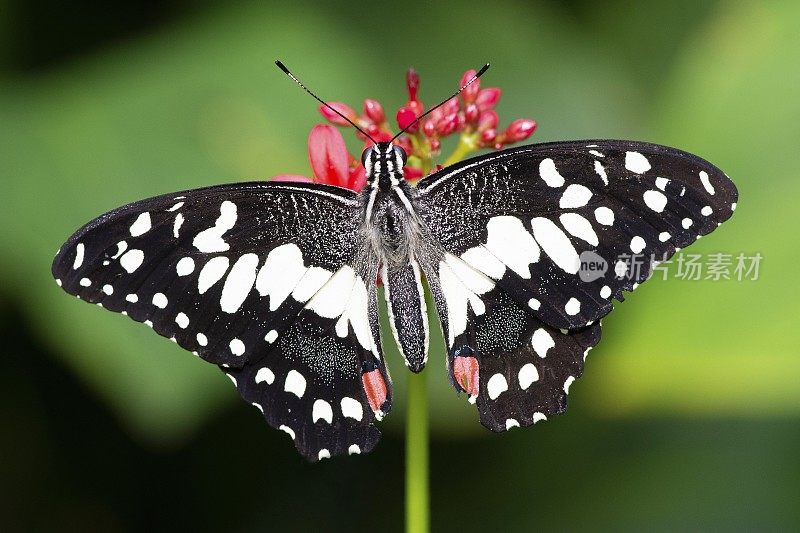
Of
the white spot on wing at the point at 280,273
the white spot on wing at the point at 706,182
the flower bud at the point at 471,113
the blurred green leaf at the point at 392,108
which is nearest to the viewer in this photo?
the white spot on wing at the point at 706,182

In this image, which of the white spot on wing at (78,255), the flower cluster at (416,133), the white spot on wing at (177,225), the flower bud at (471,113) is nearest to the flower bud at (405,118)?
the flower cluster at (416,133)

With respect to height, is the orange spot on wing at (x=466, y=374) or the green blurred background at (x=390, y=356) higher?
the green blurred background at (x=390, y=356)

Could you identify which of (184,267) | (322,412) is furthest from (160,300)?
(322,412)

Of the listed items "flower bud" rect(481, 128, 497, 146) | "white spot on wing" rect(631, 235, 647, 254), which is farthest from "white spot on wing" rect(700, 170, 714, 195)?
"flower bud" rect(481, 128, 497, 146)

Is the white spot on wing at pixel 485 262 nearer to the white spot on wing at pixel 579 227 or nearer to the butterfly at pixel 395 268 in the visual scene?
the butterfly at pixel 395 268

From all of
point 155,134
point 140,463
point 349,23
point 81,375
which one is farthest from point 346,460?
point 349,23
